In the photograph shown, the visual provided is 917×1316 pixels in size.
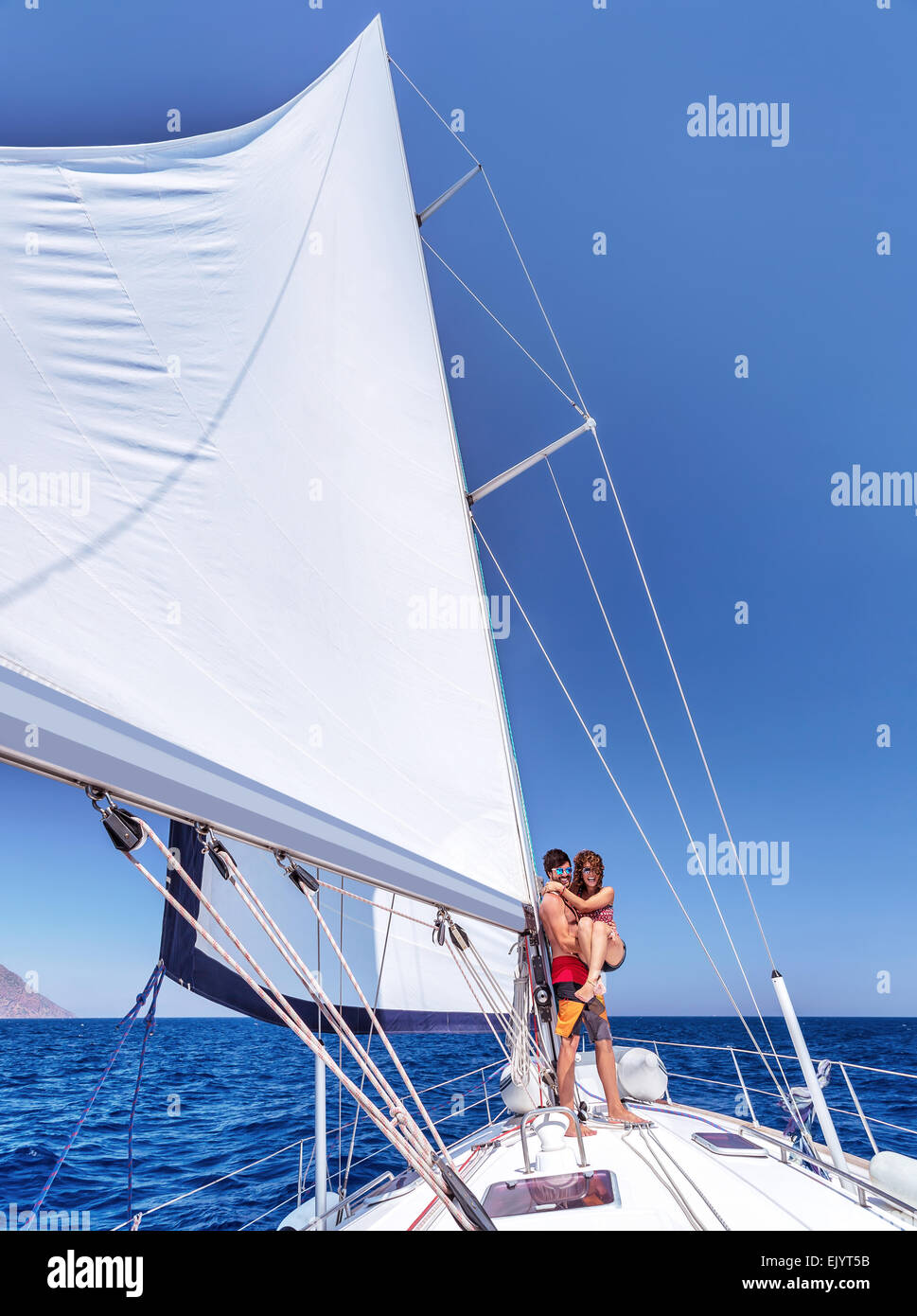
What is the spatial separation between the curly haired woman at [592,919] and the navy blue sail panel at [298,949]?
151 centimetres

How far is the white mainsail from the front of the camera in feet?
5.65

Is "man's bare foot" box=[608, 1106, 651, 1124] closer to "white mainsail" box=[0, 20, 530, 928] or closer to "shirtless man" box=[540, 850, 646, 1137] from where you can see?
"shirtless man" box=[540, 850, 646, 1137]

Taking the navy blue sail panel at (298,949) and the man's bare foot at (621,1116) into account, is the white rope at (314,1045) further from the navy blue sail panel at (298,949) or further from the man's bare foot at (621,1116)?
the navy blue sail panel at (298,949)

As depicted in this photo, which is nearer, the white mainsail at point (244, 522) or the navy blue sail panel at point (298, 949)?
the white mainsail at point (244, 522)

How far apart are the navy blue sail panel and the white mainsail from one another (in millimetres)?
2089

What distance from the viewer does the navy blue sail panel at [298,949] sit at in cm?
479

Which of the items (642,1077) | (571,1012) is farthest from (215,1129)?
(571,1012)

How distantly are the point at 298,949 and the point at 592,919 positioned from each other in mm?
2577

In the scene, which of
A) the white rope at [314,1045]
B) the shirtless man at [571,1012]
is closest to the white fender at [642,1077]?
the shirtless man at [571,1012]

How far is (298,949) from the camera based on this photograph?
5.30m

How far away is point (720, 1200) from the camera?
8.29 ft

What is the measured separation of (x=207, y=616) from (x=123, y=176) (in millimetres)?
2205

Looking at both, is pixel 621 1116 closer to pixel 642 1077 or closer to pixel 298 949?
pixel 642 1077

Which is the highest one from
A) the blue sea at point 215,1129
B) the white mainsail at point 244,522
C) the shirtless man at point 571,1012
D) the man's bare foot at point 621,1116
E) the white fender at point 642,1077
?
the white mainsail at point 244,522
